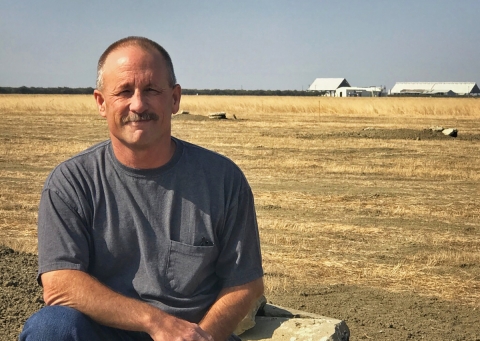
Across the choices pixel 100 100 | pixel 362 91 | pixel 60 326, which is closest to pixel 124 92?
pixel 100 100

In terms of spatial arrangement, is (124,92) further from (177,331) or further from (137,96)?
(177,331)

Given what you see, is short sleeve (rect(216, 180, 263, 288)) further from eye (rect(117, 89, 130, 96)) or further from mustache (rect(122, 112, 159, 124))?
eye (rect(117, 89, 130, 96))

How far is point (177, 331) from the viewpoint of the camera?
8.33ft

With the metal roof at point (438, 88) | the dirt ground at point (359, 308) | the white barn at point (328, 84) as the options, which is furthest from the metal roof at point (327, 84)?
the dirt ground at point (359, 308)

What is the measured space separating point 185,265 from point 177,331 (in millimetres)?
277

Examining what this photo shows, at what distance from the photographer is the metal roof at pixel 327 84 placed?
107m

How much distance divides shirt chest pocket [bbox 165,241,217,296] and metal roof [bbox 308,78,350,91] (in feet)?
342

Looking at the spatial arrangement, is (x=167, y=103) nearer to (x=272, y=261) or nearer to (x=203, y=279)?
(x=203, y=279)

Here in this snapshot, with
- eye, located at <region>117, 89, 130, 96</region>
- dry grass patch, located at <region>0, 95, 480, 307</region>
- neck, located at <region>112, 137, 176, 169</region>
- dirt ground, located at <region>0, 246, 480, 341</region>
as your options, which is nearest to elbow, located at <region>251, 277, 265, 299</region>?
neck, located at <region>112, 137, 176, 169</region>

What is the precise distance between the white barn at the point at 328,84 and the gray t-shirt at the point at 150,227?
103 metres

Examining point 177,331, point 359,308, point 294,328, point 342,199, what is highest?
point 177,331

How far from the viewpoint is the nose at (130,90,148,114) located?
2.71 meters

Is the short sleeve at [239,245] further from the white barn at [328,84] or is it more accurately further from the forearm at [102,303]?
the white barn at [328,84]

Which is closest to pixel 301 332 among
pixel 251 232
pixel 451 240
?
pixel 251 232
